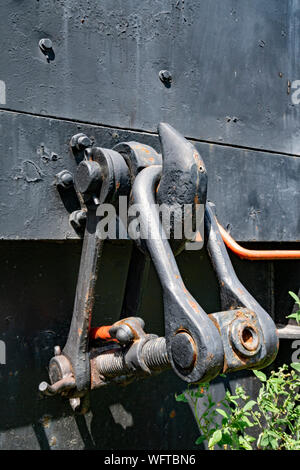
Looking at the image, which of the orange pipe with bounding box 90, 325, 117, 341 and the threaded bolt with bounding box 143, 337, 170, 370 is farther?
the orange pipe with bounding box 90, 325, 117, 341

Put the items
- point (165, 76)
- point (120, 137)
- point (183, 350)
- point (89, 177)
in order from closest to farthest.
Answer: point (183, 350), point (89, 177), point (120, 137), point (165, 76)

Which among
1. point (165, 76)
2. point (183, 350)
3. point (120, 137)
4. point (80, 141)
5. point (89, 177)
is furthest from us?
point (165, 76)

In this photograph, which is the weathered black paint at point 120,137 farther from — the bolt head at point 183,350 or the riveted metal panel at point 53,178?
the bolt head at point 183,350

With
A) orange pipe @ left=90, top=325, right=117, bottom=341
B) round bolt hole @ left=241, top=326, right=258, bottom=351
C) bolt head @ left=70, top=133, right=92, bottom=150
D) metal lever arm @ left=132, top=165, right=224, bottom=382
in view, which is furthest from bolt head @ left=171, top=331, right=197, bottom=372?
bolt head @ left=70, top=133, right=92, bottom=150

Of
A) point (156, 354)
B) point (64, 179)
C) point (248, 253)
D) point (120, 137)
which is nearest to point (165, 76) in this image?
point (120, 137)

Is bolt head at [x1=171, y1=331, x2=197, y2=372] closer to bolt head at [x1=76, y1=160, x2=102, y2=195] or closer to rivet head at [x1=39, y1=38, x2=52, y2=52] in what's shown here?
bolt head at [x1=76, y1=160, x2=102, y2=195]

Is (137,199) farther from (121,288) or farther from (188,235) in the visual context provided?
(121,288)

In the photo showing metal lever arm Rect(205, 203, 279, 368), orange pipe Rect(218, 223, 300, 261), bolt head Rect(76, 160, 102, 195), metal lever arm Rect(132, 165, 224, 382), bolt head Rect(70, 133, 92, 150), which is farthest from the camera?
orange pipe Rect(218, 223, 300, 261)

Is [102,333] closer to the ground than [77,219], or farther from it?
closer to the ground

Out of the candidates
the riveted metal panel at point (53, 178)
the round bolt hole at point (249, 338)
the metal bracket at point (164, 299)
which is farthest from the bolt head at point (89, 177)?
the round bolt hole at point (249, 338)

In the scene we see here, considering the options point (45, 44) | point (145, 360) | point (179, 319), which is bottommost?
point (145, 360)

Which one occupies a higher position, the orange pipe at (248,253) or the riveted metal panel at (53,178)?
the riveted metal panel at (53,178)

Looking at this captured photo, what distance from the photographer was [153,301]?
6.11 feet

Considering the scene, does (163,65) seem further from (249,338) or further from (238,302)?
(249,338)
